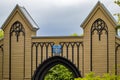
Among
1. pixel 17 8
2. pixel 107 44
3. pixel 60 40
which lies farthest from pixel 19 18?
pixel 107 44

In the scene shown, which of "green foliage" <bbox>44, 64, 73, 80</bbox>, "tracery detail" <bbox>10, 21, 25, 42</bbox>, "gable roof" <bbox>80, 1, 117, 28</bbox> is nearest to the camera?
"gable roof" <bbox>80, 1, 117, 28</bbox>

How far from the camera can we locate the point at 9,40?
4378 cm

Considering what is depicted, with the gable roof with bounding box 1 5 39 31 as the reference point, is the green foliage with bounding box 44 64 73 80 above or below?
below

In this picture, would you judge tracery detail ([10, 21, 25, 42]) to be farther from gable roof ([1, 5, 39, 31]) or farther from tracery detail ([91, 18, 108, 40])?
tracery detail ([91, 18, 108, 40])

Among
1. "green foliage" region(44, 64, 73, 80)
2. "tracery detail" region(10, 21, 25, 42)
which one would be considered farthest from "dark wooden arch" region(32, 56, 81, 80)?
"green foliage" region(44, 64, 73, 80)

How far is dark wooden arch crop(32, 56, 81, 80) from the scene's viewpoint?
42.8m

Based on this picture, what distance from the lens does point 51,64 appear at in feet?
144

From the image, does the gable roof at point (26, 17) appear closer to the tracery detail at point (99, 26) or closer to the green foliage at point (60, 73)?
the tracery detail at point (99, 26)

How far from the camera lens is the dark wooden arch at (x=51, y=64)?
140 ft

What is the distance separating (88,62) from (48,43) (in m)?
3.08

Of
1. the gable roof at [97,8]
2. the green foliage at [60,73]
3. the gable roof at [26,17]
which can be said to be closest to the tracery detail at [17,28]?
the gable roof at [26,17]

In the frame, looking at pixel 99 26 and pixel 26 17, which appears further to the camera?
pixel 26 17

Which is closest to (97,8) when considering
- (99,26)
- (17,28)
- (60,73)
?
(99,26)

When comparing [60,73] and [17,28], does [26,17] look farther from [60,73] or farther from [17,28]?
[60,73]
